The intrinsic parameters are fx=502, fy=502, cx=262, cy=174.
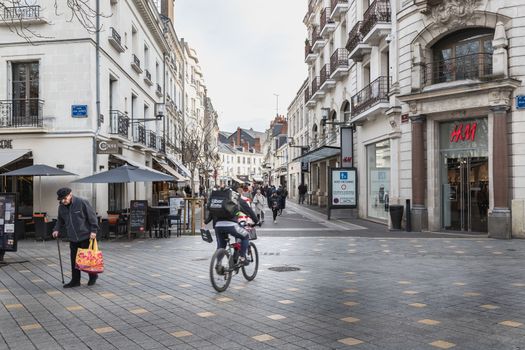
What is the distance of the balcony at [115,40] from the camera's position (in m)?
18.3

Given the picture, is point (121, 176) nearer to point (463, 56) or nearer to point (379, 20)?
point (463, 56)

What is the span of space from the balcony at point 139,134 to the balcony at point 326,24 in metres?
13.1

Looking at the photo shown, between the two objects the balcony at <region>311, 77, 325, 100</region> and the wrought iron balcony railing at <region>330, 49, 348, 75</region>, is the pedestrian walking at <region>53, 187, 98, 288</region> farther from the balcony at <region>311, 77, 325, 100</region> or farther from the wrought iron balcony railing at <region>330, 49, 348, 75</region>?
the balcony at <region>311, 77, 325, 100</region>

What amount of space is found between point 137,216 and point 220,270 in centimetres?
848

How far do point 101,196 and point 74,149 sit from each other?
1979 millimetres

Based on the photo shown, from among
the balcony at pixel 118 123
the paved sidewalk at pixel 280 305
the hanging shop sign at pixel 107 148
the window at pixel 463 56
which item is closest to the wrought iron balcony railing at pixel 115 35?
the balcony at pixel 118 123

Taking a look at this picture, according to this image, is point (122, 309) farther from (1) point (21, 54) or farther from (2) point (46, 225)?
(1) point (21, 54)

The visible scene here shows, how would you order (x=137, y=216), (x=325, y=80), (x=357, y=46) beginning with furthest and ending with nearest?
(x=325, y=80), (x=357, y=46), (x=137, y=216)

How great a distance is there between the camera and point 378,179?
22125mm

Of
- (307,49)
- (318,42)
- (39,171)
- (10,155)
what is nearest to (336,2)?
(318,42)

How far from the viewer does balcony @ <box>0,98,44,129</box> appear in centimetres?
1673

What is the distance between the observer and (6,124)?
1683cm

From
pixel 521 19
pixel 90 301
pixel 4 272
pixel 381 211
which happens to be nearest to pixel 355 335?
pixel 90 301

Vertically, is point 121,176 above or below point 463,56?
below
